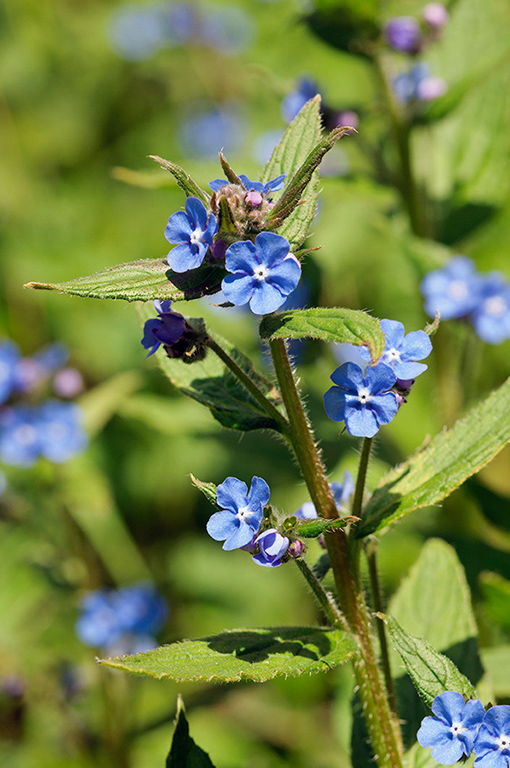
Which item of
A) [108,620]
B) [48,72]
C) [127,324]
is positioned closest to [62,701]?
[108,620]

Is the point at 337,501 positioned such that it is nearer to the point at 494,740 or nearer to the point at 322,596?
the point at 322,596

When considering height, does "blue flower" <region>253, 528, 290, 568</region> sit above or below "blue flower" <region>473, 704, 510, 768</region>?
above

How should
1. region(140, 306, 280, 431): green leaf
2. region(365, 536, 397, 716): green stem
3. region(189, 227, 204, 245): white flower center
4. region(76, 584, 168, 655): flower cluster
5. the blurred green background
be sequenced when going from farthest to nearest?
region(76, 584, 168, 655): flower cluster, the blurred green background, region(365, 536, 397, 716): green stem, region(140, 306, 280, 431): green leaf, region(189, 227, 204, 245): white flower center

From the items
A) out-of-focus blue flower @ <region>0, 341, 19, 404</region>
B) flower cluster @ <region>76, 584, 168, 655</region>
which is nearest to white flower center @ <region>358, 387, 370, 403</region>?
flower cluster @ <region>76, 584, 168, 655</region>

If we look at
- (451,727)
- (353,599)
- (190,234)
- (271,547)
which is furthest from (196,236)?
(451,727)

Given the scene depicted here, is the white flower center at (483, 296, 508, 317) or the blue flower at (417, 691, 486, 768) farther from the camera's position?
the white flower center at (483, 296, 508, 317)

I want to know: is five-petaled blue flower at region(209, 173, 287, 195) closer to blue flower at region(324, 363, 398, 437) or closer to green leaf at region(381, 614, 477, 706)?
blue flower at region(324, 363, 398, 437)

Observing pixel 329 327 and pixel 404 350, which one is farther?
pixel 404 350
